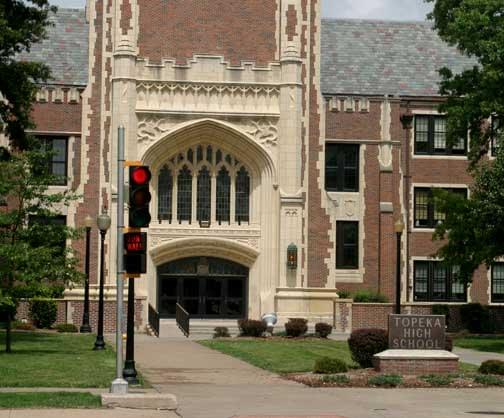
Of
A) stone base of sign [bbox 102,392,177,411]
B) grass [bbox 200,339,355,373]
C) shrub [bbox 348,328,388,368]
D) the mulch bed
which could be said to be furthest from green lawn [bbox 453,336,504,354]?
stone base of sign [bbox 102,392,177,411]

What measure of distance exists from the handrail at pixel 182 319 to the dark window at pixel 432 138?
14003 mm

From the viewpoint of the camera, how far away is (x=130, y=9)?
46.9 meters

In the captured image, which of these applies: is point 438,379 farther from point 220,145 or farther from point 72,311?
point 220,145

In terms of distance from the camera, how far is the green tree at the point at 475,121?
1411 inches

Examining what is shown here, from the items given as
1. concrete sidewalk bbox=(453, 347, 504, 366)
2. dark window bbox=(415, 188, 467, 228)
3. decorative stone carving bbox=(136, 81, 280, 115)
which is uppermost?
decorative stone carving bbox=(136, 81, 280, 115)

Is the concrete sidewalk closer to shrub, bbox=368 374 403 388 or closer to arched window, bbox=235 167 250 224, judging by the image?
shrub, bbox=368 374 403 388

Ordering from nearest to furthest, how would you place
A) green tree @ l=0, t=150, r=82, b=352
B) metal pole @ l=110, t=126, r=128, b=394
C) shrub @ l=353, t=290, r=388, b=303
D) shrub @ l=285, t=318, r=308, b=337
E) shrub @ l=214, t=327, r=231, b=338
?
metal pole @ l=110, t=126, r=128, b=394
green tree @ l=0, t=150, r=82, b=352
shrub @ l=285, t=318, r=308, b=337
shrub @ l=214, t=327, r=231, b=338
shrub @ l=353, t=290, r=388, b=303

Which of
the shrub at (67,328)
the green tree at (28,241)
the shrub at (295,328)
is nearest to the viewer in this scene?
the green tree at (28,241)

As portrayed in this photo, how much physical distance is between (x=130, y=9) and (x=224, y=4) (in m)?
4.10

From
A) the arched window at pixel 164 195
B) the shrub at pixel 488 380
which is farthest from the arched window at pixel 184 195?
the shrub at pixel 488 380

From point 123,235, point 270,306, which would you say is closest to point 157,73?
point 270,306

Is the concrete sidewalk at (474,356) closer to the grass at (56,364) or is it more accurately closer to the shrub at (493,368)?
the shrub at (493,368)

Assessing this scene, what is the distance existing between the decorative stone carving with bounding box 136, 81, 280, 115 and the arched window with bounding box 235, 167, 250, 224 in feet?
9.11

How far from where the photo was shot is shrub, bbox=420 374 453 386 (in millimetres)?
23422
